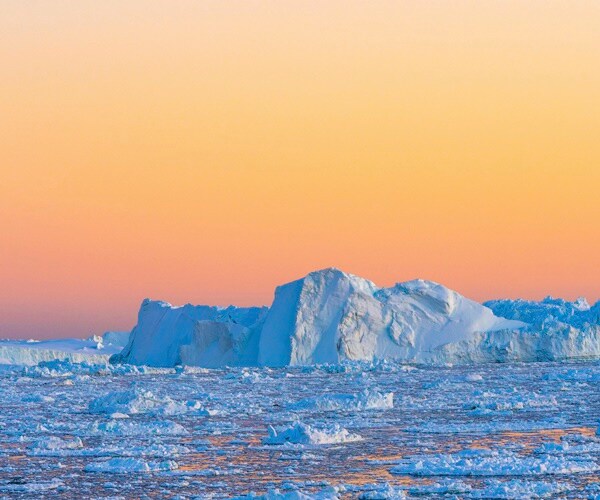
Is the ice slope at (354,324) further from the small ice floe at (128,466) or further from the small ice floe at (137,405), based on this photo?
the small ice floe at (128,466)

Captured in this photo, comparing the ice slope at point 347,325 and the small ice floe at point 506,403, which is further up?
the ice slope at point 347,325

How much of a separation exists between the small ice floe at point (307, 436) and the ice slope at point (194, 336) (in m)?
→ 17.9

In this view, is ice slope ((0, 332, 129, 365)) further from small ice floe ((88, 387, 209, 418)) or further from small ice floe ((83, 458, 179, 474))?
small ice floe ((83, 458, 179, 474))

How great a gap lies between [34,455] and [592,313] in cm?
2335

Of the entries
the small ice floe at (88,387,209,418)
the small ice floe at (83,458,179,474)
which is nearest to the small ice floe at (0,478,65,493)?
the small ice floe at (83,458,179,474)

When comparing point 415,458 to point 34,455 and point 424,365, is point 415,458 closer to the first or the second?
point 34,455

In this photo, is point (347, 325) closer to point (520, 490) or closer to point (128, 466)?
point (128, 466)

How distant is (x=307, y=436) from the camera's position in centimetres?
1038

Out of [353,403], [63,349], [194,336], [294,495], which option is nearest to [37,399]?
[353,403]

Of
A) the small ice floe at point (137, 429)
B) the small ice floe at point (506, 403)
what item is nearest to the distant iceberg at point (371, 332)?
the small ice floe at point (506, 403)

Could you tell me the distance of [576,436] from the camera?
420 inches

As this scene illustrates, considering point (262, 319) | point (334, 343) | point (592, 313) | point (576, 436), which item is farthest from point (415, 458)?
point (592, 313)

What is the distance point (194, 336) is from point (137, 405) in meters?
14.8

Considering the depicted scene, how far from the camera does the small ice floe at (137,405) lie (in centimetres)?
1416
